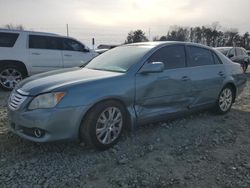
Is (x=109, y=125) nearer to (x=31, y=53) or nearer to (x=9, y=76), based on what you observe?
(x=9, y=76)

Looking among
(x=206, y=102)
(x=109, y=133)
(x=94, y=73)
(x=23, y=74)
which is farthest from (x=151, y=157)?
(x=23, y=74)

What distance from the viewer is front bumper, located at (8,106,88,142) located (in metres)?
3.79

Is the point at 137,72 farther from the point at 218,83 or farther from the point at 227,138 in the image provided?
the point at 218,83

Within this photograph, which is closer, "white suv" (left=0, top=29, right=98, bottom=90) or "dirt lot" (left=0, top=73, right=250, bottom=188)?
"dirt lot" (left=0, top=73, right=250, bottom=188)

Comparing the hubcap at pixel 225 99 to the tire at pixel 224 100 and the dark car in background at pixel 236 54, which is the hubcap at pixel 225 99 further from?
the dark car in background at pixel 236 54

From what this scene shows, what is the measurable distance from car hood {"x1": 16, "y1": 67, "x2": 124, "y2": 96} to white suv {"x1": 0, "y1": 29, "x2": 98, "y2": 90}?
4.32 m

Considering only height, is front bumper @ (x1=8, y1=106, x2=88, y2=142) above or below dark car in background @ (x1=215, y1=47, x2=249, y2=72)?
below

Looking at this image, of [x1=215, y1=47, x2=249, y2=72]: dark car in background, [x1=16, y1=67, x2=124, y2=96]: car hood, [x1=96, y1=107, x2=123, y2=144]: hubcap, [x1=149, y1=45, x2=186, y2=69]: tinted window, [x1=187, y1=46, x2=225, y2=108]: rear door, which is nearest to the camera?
[x1=16, y1=67, x2=124, y2=96]: car hood

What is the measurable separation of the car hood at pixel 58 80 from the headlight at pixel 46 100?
0.08m

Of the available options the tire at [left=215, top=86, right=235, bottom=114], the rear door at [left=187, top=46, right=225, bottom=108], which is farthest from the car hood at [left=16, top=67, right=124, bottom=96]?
the tire at [left=215, top=86, right=235, bottom=114]

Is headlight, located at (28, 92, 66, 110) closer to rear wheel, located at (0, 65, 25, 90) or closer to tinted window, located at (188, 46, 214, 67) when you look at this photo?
tinted window, located at (188, 46, 214, 67)

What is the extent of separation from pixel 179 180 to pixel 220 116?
3078 millimetres

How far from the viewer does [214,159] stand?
4160mm

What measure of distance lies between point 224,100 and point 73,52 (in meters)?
5.52
